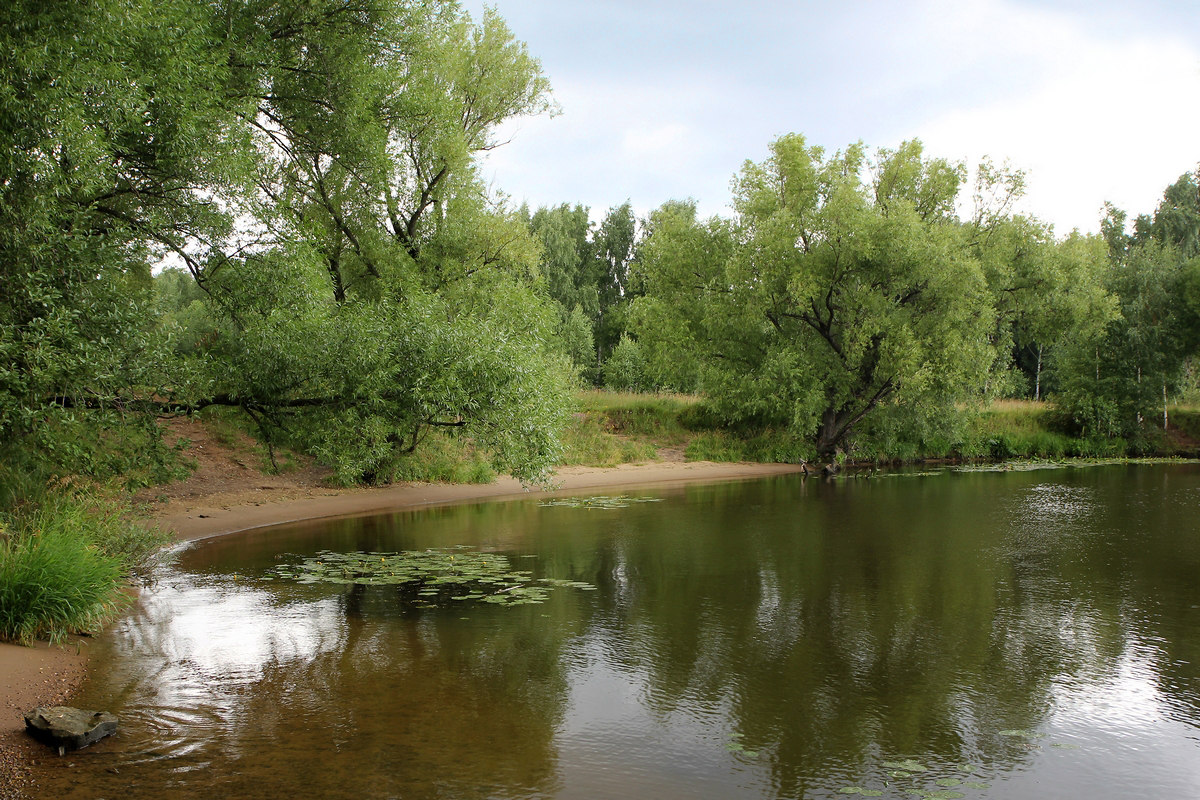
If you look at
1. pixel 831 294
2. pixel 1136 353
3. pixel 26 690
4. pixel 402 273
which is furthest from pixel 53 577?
pixel 1136 353

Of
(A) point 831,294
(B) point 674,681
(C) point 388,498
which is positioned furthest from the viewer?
(A) point 831,294

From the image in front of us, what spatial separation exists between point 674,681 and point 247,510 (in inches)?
522

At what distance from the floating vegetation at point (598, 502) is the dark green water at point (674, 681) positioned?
247 inches

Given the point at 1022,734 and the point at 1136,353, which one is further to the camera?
the point at 1136,353

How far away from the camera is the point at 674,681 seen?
7.51 meters

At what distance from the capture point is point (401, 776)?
5.51m

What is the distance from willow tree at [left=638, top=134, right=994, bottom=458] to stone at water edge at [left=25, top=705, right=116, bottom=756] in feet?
87.0

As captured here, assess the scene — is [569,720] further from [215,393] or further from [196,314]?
[196,314]

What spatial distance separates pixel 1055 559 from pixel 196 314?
2893 centimetres

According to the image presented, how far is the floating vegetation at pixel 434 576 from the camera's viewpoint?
417 inches

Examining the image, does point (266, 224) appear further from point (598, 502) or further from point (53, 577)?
point (598, 502)

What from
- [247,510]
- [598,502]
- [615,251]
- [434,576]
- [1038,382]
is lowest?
[598,502]

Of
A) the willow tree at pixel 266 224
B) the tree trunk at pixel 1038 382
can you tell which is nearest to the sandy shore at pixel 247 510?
the willow tree at pixel 266 224

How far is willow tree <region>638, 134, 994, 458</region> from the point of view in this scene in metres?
29.6
